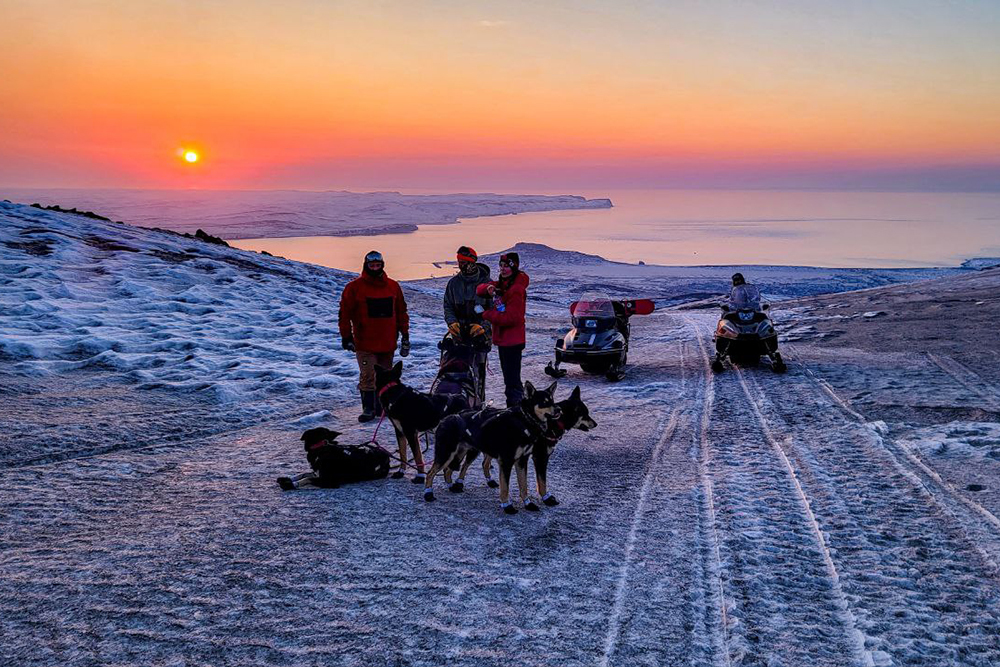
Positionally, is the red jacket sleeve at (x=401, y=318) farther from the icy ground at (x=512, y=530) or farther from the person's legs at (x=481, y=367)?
the icy ground at (x=512, y=530)

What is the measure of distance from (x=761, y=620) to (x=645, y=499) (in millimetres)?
2233

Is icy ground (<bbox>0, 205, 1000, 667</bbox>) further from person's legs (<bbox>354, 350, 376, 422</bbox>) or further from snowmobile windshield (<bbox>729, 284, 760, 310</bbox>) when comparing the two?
snowmobile windshield (<bbox>729, 284, 760, 310</bbox>)

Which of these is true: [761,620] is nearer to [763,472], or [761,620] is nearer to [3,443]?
[763,472]

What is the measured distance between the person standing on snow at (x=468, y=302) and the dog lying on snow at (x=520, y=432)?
7.25ft

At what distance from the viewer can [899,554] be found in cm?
525

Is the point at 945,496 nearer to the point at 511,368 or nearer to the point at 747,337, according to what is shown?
the point at 511,368

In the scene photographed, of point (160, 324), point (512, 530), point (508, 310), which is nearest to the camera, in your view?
point (512, 530)

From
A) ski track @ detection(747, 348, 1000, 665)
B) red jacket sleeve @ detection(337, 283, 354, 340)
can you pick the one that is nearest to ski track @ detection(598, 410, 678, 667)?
ski track @ detection(747, 348, 1000, 665)

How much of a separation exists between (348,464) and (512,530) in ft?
6.21

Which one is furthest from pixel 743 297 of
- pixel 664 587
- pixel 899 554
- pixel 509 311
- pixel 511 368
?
pixel 664 587

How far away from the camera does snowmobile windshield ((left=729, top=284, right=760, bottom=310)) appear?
45.2 ft

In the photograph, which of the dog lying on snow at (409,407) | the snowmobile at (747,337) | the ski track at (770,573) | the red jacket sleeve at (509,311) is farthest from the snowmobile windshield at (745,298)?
the dog lying on snow at (409,407)

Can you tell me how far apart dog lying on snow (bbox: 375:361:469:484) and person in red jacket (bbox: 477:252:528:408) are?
167 cm

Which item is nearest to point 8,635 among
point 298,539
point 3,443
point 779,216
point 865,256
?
point 298,539
